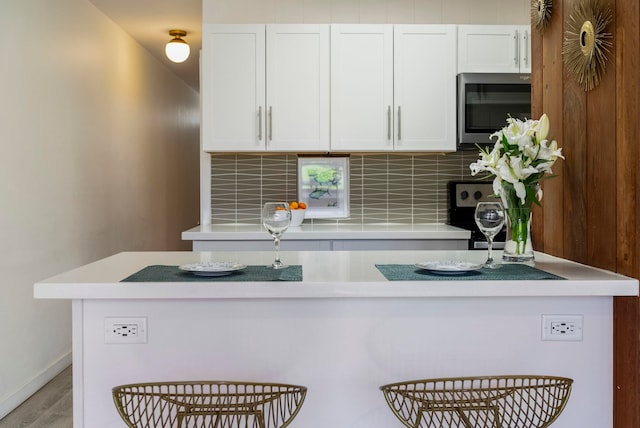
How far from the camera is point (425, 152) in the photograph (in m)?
3.94

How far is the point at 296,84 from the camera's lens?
3713mm

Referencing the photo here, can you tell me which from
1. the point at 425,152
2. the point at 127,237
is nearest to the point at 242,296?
the point at 425,152

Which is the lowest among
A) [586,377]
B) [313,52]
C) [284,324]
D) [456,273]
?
[586,377]

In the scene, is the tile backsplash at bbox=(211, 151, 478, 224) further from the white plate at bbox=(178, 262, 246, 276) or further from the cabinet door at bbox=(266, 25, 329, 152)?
the white plate at bbox=(178, 262, 246, 276)

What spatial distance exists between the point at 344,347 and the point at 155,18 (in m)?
3.79

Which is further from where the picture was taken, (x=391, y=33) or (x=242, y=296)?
(x=391, y=33)

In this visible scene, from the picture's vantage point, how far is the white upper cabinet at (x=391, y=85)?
12.2 ft

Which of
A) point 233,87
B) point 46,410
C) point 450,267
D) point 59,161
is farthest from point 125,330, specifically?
point 59,161

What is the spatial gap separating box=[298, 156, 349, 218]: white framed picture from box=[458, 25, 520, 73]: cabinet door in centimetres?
104

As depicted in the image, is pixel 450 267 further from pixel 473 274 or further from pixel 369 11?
pixel 369 11

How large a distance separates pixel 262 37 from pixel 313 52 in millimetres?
336

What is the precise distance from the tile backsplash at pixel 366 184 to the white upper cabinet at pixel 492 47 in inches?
25.8

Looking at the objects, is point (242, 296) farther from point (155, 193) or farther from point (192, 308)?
point (155, 193)

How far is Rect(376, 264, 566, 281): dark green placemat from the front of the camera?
166 cm
